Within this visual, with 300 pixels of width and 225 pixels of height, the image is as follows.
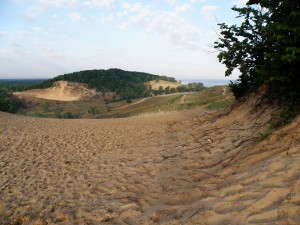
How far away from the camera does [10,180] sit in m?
7.39

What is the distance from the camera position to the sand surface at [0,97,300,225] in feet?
14.2

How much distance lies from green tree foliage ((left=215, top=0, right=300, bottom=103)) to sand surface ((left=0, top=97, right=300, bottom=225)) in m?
1.05

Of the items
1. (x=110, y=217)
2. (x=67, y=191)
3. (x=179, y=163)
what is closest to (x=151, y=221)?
(x=110, y=217)

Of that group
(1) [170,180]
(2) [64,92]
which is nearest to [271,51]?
(1) [170,180]

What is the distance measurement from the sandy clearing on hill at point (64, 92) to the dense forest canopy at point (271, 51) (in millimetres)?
108838

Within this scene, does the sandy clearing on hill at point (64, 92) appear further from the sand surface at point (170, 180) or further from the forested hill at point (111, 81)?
the sand surface at point (170, 180)

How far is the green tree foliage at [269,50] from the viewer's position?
22.0ft

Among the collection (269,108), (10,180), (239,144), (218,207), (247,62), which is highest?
(247,62)

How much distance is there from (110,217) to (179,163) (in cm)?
329

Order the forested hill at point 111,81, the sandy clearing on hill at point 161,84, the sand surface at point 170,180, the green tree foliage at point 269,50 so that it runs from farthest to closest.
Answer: the sandy clearing on hill at point 161,84 < the forested hill at point 111,81 < the green tree foliage at point 269,50 < the sand surface at point 170,180

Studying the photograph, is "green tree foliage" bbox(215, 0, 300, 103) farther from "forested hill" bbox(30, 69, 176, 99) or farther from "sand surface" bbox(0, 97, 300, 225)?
"forested hill" bbox(30, 69, 176, 99)

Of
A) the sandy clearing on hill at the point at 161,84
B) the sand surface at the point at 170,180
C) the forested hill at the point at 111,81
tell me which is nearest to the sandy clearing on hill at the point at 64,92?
the forested hill at the point at 111,81

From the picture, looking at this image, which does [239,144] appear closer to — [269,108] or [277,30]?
[269,108]

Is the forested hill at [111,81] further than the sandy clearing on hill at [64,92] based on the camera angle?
Yes
